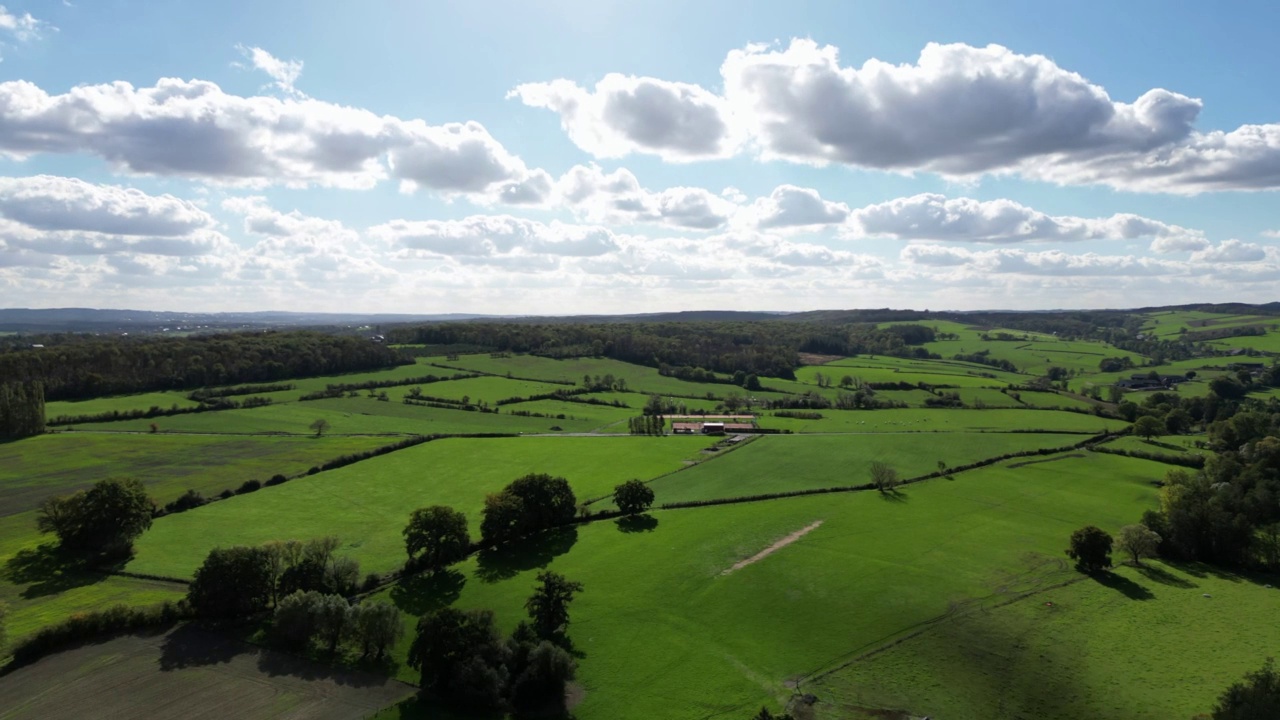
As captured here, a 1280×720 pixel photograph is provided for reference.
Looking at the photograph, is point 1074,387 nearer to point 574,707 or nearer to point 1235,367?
point 1235,367

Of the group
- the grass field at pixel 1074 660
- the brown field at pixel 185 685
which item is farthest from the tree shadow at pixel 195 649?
the grass field at pixel 1074 660

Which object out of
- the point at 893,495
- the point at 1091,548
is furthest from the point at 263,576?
the point at 1091,548

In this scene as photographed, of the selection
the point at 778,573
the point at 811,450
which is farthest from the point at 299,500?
the point at 811,450

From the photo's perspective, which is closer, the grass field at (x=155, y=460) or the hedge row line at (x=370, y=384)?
the grass field at (x=155, y=460)

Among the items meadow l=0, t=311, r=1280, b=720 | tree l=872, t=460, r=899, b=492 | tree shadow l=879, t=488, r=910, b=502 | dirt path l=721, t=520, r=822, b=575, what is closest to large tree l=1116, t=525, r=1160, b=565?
meadow l=0, t=311, r=1280, b=720

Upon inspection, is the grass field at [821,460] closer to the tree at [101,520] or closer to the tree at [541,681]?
the tree at [541,681]

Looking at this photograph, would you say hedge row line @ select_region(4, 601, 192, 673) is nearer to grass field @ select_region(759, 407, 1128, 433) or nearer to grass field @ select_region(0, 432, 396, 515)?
grass field @ select_region(0, 432, 396, 515)
